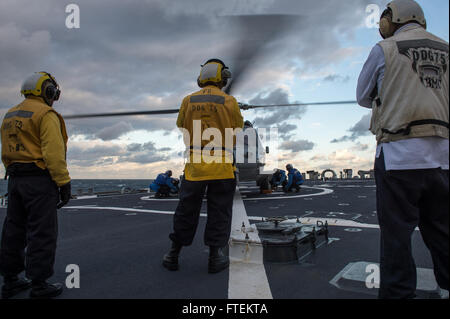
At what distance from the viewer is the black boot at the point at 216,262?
8.36 feet

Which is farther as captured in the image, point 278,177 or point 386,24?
point 278,177

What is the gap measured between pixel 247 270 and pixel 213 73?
188 cm

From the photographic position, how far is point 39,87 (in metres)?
2.50

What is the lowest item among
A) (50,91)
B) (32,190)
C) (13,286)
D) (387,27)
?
(13,286)

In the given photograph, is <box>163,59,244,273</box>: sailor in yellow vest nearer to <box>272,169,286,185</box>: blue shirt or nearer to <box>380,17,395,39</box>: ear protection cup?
<box>380,17,395,39</box>: ear protection cup

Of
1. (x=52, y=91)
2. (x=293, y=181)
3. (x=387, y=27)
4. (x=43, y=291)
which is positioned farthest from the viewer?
(x=293, y=181)

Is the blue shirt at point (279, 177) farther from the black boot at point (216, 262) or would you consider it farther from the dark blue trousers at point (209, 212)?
the black boot at point (216, 262)

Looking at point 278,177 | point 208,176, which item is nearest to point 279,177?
point 278,177

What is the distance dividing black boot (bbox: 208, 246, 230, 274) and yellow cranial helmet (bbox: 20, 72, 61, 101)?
6.35 ft

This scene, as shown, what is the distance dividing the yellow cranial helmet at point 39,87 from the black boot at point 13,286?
1.48m

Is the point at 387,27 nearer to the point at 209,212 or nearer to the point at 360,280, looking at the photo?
the point at 360,280

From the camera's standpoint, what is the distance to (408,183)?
5.61 ft
